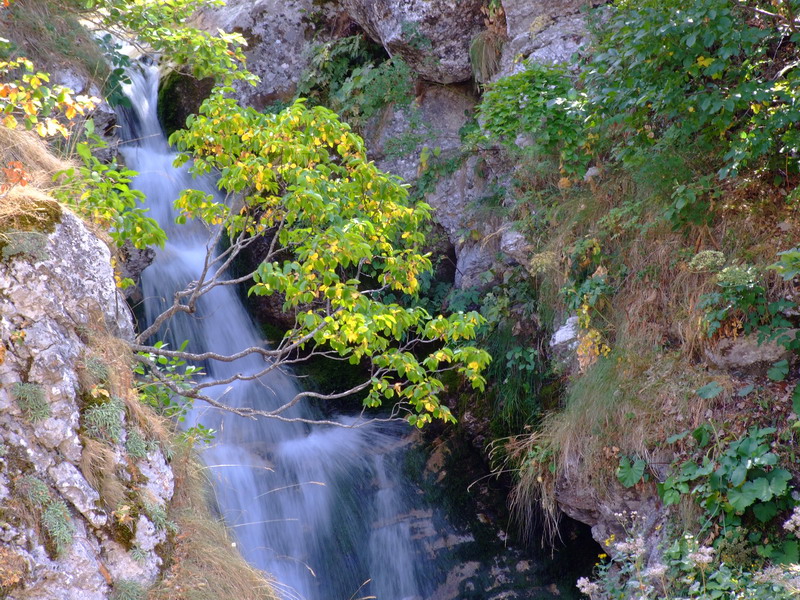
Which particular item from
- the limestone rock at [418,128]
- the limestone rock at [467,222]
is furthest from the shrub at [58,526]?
the limestone rock at [418,128]

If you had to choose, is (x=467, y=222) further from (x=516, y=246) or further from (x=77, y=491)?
(x=77, y=491)

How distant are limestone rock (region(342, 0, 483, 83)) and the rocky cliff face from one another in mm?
5163

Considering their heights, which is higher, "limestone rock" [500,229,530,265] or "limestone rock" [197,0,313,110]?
"limestone rock" [197,0,313,110]

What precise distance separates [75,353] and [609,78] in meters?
4.14

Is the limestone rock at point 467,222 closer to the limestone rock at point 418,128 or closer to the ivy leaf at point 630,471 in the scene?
the limestone rock at point 418,128

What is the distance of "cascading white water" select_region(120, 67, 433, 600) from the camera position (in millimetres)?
5867

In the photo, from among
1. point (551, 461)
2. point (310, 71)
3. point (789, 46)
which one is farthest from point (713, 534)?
point (310, 71)

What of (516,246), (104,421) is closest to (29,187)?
(104,421)

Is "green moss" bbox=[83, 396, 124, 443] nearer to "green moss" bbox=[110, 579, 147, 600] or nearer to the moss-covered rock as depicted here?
"green moss" bbox=[110, 579, 147, 600]

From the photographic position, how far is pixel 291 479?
6.29 meters

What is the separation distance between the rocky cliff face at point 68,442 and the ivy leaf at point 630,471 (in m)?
3.03

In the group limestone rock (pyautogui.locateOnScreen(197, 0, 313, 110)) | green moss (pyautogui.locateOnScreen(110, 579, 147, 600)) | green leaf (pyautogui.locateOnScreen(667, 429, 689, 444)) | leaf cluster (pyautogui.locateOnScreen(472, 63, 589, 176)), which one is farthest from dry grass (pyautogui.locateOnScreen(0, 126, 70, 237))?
limestone rock (pyautogui.locateOnScreen(197, 0, 313, 110))

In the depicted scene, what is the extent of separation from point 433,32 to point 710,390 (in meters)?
5.24

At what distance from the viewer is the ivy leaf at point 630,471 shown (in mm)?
4711
